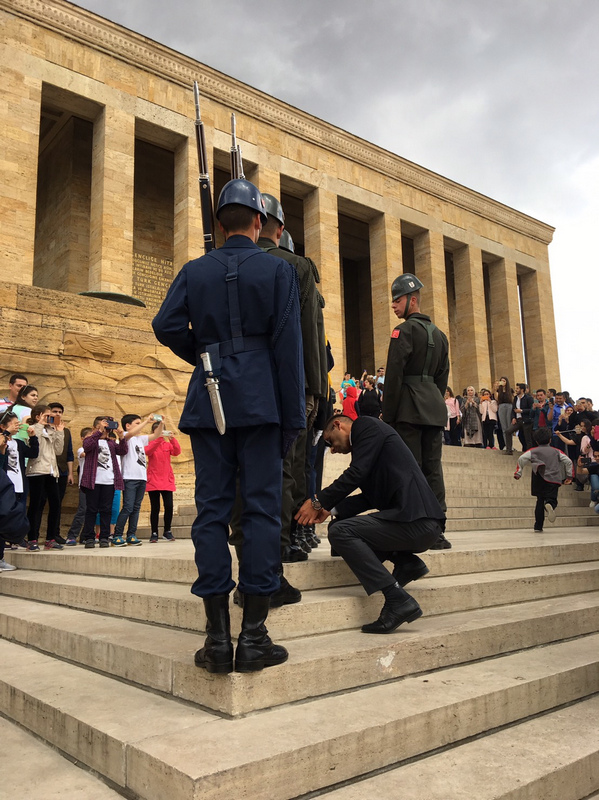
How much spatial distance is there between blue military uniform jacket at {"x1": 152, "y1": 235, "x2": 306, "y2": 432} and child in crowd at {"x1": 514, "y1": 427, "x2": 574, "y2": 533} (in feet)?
20.5

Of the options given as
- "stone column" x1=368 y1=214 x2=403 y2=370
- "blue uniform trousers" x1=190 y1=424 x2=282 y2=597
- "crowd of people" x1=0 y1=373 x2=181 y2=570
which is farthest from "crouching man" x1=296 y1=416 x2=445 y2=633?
"stone column" x1=368 y1=214 x2=403 y2=370

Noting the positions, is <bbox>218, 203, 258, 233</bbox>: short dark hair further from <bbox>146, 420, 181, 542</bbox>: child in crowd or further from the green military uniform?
<bbox>146, 420, 181, 542</bbox>: child in crowd

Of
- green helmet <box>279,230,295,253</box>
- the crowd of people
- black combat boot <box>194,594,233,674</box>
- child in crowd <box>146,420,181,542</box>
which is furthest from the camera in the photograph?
child in crowd <box>146,420,181,542</box>

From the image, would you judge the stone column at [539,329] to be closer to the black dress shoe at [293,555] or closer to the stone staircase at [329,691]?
the stone staircase at [329,691]

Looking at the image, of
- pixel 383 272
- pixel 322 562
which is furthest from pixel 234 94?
pixel 322 562

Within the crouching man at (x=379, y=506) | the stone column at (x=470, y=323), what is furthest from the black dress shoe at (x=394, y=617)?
the stone column at (x=470, y=323)

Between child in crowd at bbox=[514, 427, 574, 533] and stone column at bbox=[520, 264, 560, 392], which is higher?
stone column at bbox=[520, 264, 560, 392]

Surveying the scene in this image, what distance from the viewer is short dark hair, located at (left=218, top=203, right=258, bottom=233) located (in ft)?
10.0

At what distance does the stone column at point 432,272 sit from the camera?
88.0 feet

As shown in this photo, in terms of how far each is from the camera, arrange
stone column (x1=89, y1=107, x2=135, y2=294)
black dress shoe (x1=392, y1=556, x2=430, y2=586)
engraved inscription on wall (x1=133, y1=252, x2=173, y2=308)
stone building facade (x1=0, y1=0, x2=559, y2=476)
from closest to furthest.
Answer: black dress shoe (x1=392, y1=556, x2=430, y2=586) < stone building facade (x1=0, y1=0, x2=559, y2=476) < stone column (x1=89, y1=107, x2=135, y2=294) < engraved inscription on wall (x1=133, y1=252, x2=173, y2=308)

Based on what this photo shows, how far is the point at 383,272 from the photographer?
25719 millimetres

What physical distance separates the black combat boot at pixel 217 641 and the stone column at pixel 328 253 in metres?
20.3

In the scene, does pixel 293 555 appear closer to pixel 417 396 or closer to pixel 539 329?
pixel 417 396

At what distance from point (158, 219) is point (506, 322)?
646 inches
